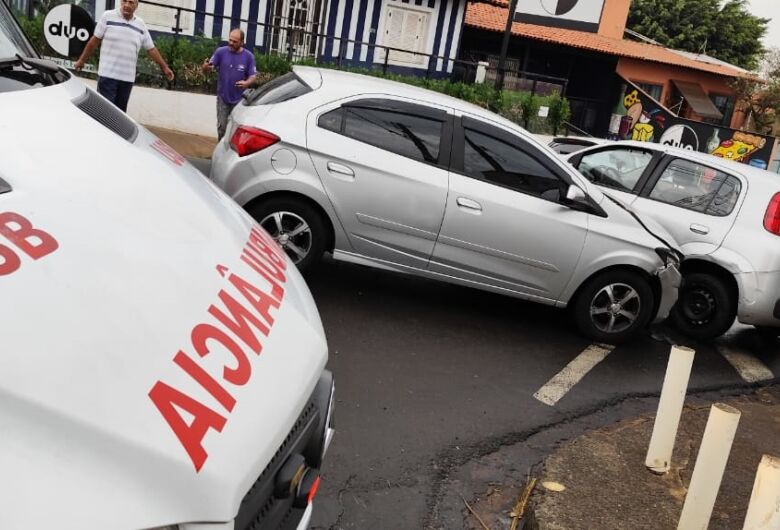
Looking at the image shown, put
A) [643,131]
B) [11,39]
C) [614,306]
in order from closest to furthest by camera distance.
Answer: [11,39] → [614,306] → [643,131]

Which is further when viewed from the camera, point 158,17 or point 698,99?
point 698,99

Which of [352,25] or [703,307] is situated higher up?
[352,25]

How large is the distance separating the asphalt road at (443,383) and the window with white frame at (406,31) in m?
12.5

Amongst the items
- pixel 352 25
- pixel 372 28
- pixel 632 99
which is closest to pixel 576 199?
pixel 352 25

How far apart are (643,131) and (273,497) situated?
20137 mm

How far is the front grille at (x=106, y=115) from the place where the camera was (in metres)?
2.70

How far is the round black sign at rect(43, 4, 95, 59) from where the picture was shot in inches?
268

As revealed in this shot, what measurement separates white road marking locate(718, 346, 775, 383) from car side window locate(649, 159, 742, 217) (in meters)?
1.26

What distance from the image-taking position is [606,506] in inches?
148

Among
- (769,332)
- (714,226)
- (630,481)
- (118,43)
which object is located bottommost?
(769,332)

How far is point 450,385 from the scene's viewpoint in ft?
16.2

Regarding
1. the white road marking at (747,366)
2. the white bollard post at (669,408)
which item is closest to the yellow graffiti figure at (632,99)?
the white road marking at (747,366)

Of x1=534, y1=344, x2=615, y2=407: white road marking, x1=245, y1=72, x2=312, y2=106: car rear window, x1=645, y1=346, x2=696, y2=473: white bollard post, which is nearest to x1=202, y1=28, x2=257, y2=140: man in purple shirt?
x1=245, y1=72, x2=312, y2=106: car rear window

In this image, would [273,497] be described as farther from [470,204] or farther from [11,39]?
[470,204]
